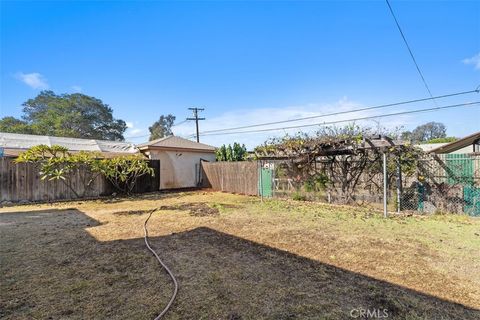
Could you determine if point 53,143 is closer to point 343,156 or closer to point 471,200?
point 343,156

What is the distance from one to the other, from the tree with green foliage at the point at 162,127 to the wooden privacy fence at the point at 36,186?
31.3 meters

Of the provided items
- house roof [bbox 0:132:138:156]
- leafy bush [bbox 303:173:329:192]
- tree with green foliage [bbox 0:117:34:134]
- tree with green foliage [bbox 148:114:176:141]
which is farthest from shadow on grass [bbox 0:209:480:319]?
tree with green foliage [bbox 148:114:176:141]

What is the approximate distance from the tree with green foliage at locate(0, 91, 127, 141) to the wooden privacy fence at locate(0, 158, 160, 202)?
22570 millimetres

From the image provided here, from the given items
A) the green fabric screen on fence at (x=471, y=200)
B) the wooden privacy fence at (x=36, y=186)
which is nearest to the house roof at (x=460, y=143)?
the green fabric screen on fence at (x=471, y=200)

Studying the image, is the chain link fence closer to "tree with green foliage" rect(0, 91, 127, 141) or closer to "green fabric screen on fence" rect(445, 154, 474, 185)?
"green fabric screen on fence" rect(445, 154, 474, 185)

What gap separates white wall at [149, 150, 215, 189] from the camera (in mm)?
14961

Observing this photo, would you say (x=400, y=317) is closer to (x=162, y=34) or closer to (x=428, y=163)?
(x=428, y=163)

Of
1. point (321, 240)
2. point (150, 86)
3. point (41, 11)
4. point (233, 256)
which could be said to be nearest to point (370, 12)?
point (321, 240)

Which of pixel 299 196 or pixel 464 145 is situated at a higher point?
pixel 464 145

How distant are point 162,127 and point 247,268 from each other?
141 feet

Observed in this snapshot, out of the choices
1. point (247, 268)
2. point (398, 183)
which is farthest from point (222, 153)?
point (247, 268)

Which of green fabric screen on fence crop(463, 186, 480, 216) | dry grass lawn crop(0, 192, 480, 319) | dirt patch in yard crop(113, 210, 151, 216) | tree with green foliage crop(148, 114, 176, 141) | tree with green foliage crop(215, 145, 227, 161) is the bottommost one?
dirt patch in yard crop(113, 210, 151, 216)

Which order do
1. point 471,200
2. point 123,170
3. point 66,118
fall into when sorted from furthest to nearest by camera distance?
point 66,118
point 123,170
point 471,200

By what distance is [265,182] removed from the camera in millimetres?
11508
